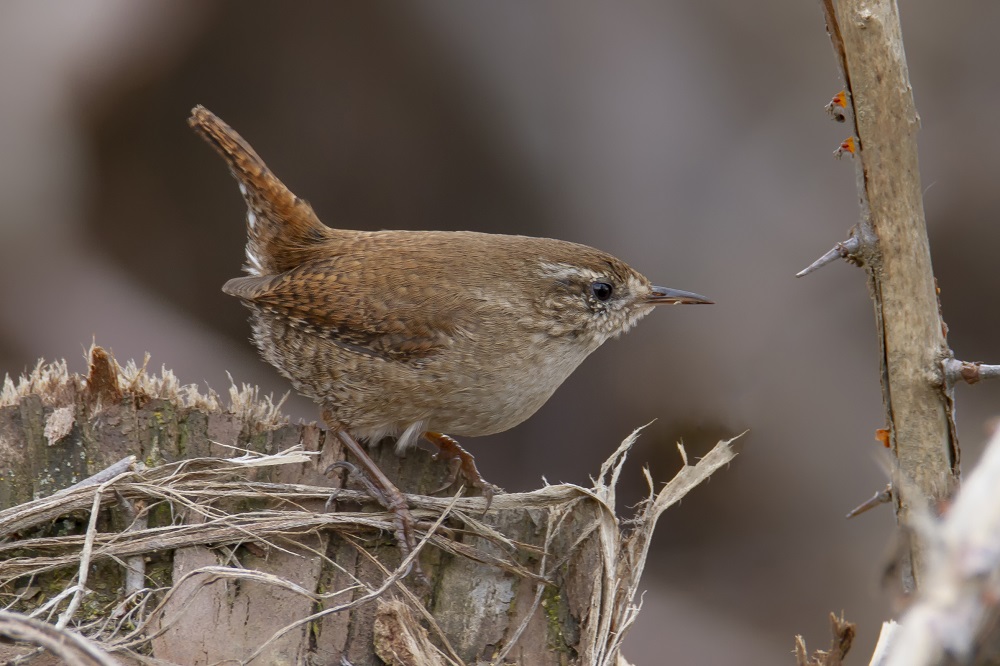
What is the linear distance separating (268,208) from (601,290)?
1.02 meters

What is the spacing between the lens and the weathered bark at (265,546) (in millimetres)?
1813

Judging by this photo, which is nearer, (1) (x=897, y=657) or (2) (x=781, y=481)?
(1) (x=897, y=657)

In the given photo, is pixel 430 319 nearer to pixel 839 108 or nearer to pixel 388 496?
pixel 388 496

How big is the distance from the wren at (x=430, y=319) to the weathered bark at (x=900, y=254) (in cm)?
96

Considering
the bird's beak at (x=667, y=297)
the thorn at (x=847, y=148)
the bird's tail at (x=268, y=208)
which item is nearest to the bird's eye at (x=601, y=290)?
the bird's beak at (x=667, y=297)

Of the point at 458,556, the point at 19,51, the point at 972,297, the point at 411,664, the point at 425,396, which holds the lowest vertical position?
the point at 411,664

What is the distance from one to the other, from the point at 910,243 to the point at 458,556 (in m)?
1.10

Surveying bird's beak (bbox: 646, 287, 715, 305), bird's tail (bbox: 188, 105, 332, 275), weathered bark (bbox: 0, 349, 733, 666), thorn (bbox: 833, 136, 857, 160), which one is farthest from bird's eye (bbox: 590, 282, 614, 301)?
thorn (bbox: 833, 136, 857, 160)

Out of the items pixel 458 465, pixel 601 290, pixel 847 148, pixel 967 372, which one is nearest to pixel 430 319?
pixel 458 465

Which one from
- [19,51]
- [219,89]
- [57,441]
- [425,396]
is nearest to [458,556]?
[425,396]

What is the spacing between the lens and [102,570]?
73.4 inches

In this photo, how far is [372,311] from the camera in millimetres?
2445

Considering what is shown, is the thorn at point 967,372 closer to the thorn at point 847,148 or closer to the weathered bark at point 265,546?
the thorn at point 847,148

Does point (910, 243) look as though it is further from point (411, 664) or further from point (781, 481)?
point (781, 481)
